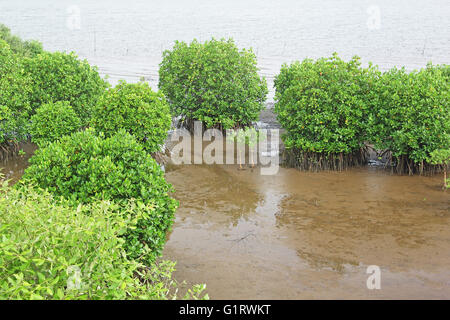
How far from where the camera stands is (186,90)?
2117cm

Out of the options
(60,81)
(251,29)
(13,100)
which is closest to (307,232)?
(60,81)

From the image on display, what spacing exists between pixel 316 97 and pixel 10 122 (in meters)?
10.7

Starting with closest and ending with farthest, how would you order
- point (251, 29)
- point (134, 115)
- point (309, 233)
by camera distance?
point (309, 233) → point (134, 115) → point (251, 29)

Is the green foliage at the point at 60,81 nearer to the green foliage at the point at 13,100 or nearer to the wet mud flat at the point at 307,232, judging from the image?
the green foliage at the point at 13,100

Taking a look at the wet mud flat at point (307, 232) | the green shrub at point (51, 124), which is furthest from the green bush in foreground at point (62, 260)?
the green shrub at point (51, 124)

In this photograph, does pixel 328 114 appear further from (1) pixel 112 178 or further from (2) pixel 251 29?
(2) pixel 251 29

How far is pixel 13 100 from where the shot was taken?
55.8 ft

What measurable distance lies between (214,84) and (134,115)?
6009 mm

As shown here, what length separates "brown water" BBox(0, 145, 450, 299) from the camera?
10.0 metres

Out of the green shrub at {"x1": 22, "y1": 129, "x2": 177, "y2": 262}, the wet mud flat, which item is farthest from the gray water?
the green shrub at {"x1": 22, "y1": 129, "x2": 177, "y2": 262}

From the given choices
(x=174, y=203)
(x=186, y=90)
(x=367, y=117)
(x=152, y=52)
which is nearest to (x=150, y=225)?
(x=174, y=203)

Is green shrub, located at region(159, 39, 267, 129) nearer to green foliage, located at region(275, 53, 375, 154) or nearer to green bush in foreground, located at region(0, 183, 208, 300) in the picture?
green foliage, located at region(275, 53, 375, 154)

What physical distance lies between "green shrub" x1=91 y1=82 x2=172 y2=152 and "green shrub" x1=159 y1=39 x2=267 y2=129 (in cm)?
507

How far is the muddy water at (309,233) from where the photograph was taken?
10.0 m
